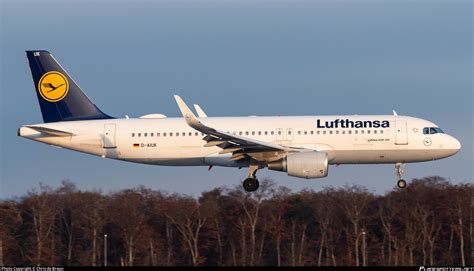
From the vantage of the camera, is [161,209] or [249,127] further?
[161,209]

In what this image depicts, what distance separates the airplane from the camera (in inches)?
3536

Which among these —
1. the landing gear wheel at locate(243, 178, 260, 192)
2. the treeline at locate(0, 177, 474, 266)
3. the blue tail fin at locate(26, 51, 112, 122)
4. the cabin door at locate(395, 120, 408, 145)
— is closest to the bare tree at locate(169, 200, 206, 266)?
the treeline at locate(0, 177, 474, 266)

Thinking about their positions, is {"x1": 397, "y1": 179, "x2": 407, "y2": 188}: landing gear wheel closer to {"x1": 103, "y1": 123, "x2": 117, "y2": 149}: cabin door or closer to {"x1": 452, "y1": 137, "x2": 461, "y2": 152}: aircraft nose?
{"x1": 452, "y1": 137, "x2": 461, "y2": 152}: aircraft nose

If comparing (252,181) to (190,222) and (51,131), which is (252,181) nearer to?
(190,222)

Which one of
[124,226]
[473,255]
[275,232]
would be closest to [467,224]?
[473,255]

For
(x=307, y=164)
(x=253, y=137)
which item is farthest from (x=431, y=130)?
(x=253, y=137)

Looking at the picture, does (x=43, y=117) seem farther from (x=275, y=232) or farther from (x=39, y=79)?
(x=275, y=232)

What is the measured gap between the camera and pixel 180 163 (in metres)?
91.9

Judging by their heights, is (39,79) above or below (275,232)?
above

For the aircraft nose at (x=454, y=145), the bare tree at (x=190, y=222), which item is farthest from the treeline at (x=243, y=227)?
the aircraft nose at (x=454, y=145)

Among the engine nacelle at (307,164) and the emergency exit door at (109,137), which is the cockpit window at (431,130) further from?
the emergency exit door at (109,137)

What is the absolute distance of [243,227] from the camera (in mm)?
95688

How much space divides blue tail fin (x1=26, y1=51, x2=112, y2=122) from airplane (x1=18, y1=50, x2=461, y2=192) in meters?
0.07

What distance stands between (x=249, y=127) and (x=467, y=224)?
40.8 ft
